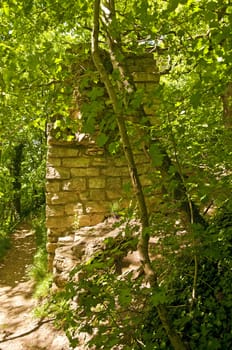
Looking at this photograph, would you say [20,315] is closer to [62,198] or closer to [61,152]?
[62,198]

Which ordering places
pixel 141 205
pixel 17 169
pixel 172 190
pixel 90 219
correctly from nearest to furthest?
pixel 141 205, pixel 172 190, pixel 90 219, pixel 17 169

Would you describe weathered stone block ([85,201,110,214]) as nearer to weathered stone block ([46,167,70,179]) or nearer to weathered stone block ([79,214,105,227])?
weathered stone block ([79,214,105,227])

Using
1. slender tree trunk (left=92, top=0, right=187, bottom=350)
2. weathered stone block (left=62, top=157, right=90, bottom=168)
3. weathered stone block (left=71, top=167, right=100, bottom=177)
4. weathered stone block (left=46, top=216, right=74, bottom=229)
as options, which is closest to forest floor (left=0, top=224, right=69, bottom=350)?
weathered stone block (left=46, top=216, right=74, bottom=229)

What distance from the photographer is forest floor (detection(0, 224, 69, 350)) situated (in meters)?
3.88

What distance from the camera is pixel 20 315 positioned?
4828 mm

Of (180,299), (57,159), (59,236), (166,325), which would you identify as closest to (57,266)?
(59,236)

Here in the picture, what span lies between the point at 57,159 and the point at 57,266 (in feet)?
4.97

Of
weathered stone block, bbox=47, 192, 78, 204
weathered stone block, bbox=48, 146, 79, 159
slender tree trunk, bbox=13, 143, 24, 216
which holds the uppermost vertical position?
slender tree trunk, bbox=13, 143, 24, 216

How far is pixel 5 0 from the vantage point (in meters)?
3.59

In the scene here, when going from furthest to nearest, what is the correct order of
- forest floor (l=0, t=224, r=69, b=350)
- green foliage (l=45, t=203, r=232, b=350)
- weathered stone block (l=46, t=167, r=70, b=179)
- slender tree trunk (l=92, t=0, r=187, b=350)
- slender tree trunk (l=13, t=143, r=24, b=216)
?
slender tree trunk (l=13, t=143, r=24, b=216) → weathered stone block (l=46, t=167, r=70, b=179) → forest floor (l=0, t=224, r=69, b=350) → slender tree trunk (l=92, t=0, r=187, b=350) → green foliage (l=45, t=203, r=232, b=350)

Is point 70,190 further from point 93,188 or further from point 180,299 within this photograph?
point 180,299

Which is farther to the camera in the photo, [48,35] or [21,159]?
[21,159]

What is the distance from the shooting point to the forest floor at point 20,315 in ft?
12.7

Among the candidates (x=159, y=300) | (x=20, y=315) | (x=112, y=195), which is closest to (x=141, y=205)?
(x=159, y=300)
